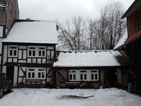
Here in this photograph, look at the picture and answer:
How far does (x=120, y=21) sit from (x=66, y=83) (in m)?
18.0

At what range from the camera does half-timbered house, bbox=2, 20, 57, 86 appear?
17.8 meters

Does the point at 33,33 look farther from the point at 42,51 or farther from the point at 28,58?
the point at 28,58

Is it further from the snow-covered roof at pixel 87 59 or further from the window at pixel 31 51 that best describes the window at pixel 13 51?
the snow-covered roof at pixel 87 59

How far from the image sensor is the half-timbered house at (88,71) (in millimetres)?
17656

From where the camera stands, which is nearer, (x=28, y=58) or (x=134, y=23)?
(x=134, y=23)

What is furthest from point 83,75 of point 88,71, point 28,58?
point 28,58

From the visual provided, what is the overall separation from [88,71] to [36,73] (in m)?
6.14

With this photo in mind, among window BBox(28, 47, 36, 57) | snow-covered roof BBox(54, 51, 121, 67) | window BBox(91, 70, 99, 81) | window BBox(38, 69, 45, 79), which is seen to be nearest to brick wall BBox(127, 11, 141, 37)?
snow-covered roof BBox(54, 51, 121, 67)

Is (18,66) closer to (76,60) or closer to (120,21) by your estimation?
(76,60)

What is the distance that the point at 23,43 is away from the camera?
716 inches

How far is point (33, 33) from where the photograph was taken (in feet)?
65.0

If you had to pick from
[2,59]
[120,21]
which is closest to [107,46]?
[120,21]

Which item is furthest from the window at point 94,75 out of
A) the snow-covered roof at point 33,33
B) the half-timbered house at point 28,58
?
the snow-covered roof at point 33,33

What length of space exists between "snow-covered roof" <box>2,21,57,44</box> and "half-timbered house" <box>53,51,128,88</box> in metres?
3.13
